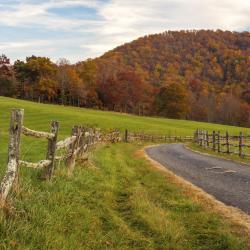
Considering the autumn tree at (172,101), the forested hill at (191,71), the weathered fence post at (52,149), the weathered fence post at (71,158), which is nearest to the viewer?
A: the weathered fence post at (52,149)

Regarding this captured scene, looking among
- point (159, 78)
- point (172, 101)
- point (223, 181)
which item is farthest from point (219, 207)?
point (159, 78)

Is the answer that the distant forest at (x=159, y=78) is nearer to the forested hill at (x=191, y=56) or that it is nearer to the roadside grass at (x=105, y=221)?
the forested hill at (x=191, y=56)

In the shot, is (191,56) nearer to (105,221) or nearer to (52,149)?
(52,149)

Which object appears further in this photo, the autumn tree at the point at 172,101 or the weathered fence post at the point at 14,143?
the autumn tree at the point at 172,101

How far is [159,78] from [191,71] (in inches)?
555

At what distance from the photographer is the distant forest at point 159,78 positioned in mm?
115875

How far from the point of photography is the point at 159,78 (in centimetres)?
15225

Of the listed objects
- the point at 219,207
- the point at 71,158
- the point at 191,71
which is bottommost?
the point at 219,207

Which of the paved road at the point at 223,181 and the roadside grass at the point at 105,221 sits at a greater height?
the roadside grass at the point at 105,221

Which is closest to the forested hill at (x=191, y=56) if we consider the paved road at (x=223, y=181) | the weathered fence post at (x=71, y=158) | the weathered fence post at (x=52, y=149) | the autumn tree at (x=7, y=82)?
the autumn tree at (x=7, y=82)

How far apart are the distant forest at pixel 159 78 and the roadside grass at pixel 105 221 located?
102 meters

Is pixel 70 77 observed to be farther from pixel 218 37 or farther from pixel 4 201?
pixel 4 201

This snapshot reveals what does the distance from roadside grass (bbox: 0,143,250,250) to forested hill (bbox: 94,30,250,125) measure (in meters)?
105

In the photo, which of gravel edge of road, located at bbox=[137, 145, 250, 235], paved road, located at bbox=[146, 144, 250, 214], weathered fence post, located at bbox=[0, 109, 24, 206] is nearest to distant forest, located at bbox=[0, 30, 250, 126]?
paved road, located at bbox=[146, 144, 250, 214]
